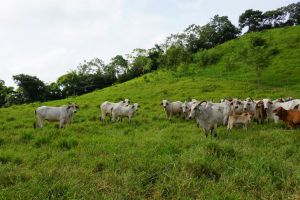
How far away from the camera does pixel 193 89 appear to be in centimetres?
3853

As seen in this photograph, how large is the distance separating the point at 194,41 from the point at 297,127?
7291cm

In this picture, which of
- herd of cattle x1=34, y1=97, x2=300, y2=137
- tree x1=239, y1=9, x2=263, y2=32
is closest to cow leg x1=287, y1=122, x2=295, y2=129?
Answer: herd of cattle x1=34, y1=97, x2=300, y2=137

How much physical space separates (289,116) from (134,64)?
75931mm

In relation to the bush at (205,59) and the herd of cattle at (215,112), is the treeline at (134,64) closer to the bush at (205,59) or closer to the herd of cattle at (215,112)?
the bush at (205,59)

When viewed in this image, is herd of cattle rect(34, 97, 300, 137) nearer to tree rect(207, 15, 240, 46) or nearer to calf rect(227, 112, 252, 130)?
calf rect(227, 112, 252, 130)

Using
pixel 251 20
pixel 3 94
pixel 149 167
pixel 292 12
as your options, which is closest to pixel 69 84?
pixel 3 94

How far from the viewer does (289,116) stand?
58.1ft

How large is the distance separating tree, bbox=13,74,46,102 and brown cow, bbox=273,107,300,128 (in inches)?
2680

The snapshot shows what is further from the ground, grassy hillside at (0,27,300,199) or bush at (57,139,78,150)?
bush at (57,139,78,150)

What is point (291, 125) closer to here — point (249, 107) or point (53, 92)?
point (249, 107)

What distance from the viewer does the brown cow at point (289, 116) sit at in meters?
17.2

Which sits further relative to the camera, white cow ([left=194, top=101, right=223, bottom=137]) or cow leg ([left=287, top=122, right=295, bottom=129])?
cow leg ([left=287, top=122, right=295, bottom=129])

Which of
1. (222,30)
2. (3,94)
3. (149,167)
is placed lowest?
(149,167)

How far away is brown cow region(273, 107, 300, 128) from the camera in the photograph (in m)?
17.2
